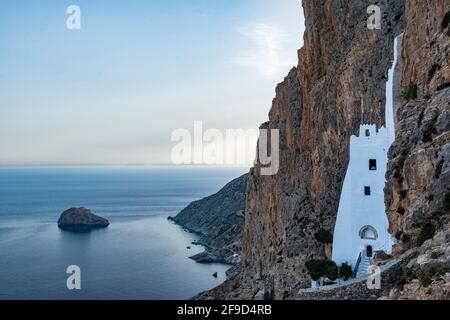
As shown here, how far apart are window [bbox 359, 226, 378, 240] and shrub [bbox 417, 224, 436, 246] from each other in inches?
369

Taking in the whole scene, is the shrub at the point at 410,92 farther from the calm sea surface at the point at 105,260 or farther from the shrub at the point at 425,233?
the calm sea surface at the point at 105,260

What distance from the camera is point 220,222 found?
111 meters

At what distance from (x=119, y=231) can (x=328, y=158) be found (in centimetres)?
8720

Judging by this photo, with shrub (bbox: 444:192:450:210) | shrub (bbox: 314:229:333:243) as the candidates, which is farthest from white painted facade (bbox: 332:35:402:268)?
shrub (bbox: 444:192:450:210)

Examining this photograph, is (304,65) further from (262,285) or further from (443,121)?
(443,121)

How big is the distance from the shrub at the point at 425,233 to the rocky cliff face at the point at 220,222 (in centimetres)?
7040

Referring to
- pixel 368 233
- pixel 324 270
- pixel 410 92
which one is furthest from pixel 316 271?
pixel 410 92

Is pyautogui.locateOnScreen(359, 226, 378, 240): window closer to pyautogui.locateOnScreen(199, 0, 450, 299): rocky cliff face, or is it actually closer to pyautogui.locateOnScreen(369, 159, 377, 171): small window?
pyautogui.locateOnScreen(199, 0, 450, 299): rocky cliff face

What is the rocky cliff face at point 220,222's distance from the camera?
8902 cm

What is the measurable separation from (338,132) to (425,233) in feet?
69.2

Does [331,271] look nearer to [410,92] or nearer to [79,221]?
[410,92]

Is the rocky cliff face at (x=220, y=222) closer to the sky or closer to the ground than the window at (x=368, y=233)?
closer to the ground

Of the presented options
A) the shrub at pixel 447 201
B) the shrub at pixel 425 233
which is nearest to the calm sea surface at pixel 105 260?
the shrub at pixel 425 233
